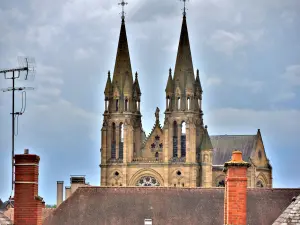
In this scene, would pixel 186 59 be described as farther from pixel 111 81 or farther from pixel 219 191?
pixel 219 191

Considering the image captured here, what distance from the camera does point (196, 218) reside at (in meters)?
50.9

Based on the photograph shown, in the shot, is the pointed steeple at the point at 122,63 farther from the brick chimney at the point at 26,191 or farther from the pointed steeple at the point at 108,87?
the brick chimney at the point at 26,191

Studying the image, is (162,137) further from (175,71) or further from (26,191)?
(26,191)

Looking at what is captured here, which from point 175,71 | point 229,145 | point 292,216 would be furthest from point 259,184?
point 292,216

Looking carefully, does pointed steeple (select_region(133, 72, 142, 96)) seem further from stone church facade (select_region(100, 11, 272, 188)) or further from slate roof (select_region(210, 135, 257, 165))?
slate roof (select_region(210, 135, 257, 165))

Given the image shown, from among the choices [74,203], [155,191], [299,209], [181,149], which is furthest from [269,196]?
[181,149]

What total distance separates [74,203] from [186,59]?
6278 cm

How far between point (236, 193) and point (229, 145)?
96247 millimetres

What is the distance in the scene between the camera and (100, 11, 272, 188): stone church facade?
111438 millimetres

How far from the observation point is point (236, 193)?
22938 mm

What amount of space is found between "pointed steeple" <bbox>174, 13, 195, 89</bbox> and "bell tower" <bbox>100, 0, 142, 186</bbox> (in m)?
5.26

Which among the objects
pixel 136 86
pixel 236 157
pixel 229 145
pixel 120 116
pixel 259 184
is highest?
pixel 136 86

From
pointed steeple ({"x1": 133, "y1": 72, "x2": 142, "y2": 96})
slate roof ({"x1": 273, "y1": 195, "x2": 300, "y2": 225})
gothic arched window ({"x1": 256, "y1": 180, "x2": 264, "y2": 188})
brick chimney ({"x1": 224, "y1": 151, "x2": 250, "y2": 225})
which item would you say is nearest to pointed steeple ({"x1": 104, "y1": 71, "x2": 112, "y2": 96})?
pointed steeple ({"x1": 133, "y1": 72, "x2": 142, "y2": 96})

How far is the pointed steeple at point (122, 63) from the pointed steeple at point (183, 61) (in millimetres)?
5546
